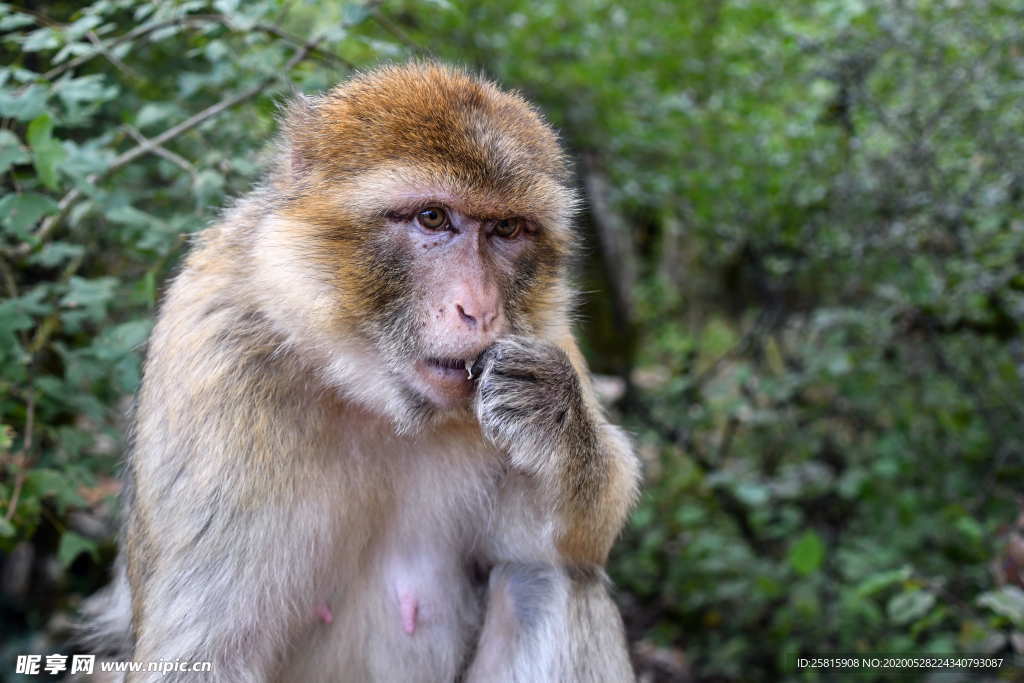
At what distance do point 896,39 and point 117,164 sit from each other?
3611mm

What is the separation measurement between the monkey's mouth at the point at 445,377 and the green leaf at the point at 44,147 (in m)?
→ 1.32

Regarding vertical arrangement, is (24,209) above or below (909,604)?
above

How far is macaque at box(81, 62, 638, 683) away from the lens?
237 cm

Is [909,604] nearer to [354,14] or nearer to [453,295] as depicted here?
[453,295]

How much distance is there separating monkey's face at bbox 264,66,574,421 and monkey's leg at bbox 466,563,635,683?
76cm

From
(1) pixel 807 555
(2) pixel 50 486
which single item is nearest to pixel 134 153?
(2) pixel 50 486

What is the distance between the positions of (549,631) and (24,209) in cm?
206

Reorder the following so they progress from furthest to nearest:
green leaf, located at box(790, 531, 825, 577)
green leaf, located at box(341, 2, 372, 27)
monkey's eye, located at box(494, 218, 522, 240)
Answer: green leaf, located at box(790, 531, 825, 577) < green leaf, located at box(341, 2, 372, 27) < monkey's eye, located at box(494, 218, 522, 240)

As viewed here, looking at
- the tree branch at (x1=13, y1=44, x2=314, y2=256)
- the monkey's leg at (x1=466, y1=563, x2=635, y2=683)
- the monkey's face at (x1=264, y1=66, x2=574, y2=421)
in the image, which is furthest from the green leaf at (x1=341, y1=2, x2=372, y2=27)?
the monkey's leg at (x1=466, y1=563, x2=635, y2=683)

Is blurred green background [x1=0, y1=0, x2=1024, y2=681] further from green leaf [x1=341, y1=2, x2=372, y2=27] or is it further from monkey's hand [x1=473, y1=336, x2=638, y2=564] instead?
monkey's hand [x1=473, y1=336, x2=638, y2=564]

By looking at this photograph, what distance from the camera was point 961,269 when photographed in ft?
14.3

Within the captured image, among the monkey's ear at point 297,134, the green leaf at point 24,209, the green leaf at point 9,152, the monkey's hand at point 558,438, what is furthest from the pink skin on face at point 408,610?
the green leaf at point 9,152

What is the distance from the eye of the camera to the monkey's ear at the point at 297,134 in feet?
8.69

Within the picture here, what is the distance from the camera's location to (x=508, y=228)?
2.55 m
